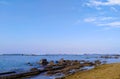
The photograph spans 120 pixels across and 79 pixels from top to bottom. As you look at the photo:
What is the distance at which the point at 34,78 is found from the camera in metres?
46.1

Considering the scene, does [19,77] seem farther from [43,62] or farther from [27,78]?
[43,62]

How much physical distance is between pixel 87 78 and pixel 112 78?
13.7ft

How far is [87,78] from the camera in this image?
1282 inches

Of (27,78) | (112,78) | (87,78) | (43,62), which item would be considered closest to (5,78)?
(27,78)

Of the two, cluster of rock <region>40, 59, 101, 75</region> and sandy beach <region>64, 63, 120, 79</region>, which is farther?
cluster of rock <region>40, 59, 101, 75</region>

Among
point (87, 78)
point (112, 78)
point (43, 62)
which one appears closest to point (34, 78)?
point (87, 78)

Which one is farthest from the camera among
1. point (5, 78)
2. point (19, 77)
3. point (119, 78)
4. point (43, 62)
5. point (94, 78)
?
point (43, 62)

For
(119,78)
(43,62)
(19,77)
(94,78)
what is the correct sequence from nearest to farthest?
(119,78) < (94,78) < (19,77) < (43,62)

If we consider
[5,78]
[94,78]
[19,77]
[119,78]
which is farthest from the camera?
[19,77]

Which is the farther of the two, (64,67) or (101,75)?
(64,67)

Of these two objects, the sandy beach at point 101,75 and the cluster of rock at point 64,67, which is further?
the cluster of rock at point 64,67

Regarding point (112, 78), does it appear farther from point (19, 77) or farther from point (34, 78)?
point (19, 77)

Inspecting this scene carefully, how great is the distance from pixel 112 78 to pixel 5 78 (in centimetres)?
2365

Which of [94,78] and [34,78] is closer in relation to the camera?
[94,78]
